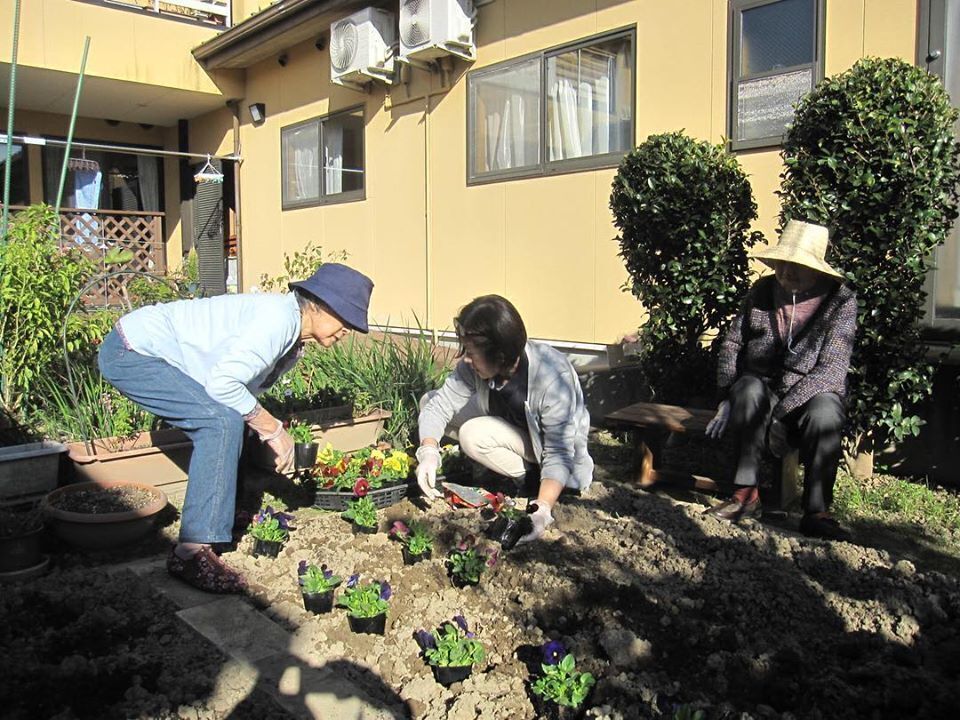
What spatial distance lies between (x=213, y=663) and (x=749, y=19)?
200 inches

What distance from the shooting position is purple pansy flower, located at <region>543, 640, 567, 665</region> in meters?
2.36

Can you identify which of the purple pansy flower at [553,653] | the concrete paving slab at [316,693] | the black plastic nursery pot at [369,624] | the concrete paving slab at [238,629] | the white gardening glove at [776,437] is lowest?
the concrete paving slab at [316,693]

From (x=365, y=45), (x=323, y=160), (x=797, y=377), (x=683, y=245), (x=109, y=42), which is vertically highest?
(x=109, y=42)

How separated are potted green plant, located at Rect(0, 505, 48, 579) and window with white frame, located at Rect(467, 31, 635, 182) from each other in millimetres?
4786

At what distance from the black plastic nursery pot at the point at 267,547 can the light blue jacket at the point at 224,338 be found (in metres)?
0.65

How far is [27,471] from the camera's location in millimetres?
3768

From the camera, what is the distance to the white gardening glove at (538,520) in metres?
3.21

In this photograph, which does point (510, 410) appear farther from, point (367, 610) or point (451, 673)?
point (451, 673)

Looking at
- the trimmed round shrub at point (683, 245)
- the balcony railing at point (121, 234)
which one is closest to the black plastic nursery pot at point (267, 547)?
the trimmed round shrub at point (683, 245)

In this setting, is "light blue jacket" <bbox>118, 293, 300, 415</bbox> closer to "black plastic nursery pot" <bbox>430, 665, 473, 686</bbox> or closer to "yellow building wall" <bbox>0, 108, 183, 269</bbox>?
"black plastic nursery pot" <bbox>430, 665, 473, 686</bbox>

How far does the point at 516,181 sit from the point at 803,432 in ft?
13.6

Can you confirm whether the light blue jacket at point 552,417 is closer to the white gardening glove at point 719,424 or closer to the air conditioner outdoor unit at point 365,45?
the white gardening glove at point 719,424

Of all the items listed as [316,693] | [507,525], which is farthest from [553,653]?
[507,525]

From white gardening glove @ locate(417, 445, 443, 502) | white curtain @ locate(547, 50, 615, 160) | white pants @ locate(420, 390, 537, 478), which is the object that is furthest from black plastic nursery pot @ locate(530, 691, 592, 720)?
white curtain @ locate(547, 50, 615, 160)
